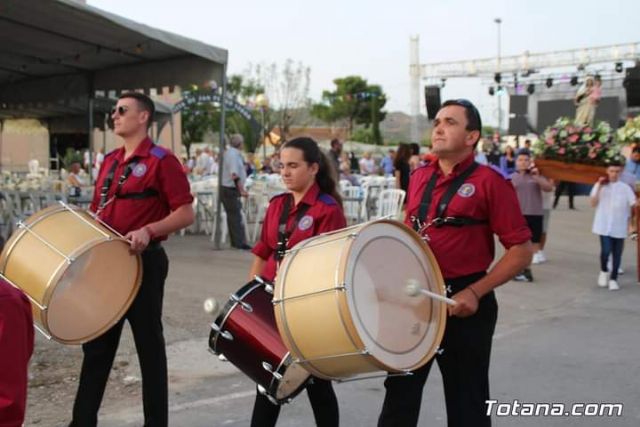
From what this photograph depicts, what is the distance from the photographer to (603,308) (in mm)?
9109

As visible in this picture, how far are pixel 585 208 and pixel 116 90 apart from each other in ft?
50.4

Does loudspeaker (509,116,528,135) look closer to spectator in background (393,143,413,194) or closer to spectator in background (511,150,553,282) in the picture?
spectator in background (393,143,413,194)

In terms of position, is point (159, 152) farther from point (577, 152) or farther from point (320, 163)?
point (577, 152)

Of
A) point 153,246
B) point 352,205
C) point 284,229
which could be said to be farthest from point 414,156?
point 284,229

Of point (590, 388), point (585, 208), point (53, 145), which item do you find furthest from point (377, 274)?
point (53, 145)

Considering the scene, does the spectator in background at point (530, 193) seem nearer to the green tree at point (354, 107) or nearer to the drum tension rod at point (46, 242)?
the drum tension rod at point (46, 242)

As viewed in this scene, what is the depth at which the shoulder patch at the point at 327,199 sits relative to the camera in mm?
3926

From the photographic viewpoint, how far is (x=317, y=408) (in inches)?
153

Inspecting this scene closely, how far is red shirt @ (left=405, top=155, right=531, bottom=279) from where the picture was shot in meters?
3.40

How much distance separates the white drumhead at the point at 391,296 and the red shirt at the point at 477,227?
0.72 ft

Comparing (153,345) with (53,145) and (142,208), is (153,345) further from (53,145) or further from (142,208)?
(53,145)

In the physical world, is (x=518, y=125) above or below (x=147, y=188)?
above

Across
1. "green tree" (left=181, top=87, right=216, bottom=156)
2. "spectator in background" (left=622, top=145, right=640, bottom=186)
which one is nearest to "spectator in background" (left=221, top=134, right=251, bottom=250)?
"spectator in background" (left=622, top=145, right=640, bottom=186)

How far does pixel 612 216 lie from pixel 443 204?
296 inches
